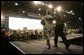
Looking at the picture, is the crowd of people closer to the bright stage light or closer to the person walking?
the bright stage light

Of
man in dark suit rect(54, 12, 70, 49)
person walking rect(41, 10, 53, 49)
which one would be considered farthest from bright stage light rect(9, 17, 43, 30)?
man in dark suit rect(54, 12, 70, 49)

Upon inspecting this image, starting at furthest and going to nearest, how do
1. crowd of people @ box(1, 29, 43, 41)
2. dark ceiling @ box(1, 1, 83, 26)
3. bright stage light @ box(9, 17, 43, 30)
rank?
crowd of people @ box(1, 29, 43, 41), bright stage light @ box(9, 17, 43, 30), dark ceiling @ box(1, 1, 83, 26)

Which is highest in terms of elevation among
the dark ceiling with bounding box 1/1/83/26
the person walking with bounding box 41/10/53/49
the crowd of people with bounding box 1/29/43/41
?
the dark ceiling with bounding box 1/1/83/26

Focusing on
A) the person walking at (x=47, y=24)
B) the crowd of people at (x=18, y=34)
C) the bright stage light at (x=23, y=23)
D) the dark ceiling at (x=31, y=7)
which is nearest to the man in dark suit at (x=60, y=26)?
the person walking at (x=47, y=24)

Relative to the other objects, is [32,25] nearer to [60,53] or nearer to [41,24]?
[41,24]

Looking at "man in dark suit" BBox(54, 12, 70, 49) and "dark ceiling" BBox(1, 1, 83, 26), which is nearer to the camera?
"dark ceiling" BBox(1, 1, 83, 26)

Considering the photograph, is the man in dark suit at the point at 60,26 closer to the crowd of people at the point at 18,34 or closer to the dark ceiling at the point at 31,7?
the dark ceiling at the point at 31,7

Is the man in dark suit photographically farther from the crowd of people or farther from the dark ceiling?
the crowd of people

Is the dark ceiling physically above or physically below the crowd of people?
above

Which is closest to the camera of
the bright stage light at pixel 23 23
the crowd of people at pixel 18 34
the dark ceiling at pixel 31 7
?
the dark ceiling at pixel 31 7

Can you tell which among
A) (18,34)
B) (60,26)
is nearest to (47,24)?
(60,26)

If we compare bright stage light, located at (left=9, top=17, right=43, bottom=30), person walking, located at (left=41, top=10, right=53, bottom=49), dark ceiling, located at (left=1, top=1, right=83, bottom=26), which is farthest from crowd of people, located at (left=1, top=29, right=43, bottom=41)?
dark ceiling, located at (left=1, top=1, right=83, bottom=26)

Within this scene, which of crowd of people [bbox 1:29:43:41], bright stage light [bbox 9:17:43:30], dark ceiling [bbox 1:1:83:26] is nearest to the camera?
dark ceiling [bbox 1:1:83:26]

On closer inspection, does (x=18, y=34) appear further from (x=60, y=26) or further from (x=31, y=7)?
(x=60, y=26)
